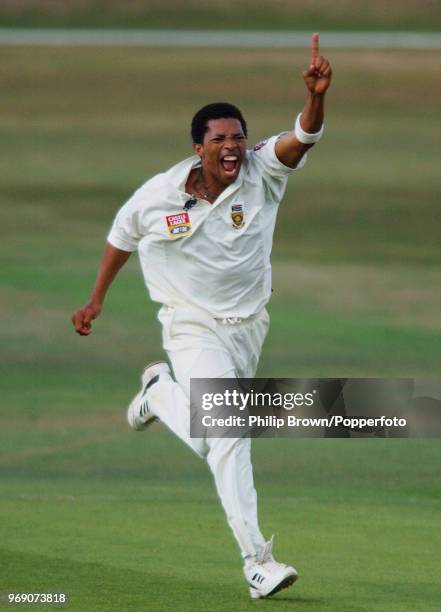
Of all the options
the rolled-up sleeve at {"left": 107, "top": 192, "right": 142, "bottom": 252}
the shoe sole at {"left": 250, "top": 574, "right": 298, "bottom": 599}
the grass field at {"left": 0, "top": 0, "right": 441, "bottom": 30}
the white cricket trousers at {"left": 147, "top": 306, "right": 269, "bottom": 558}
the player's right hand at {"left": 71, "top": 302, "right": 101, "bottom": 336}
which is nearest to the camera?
the shoe sole at {"left": 250, "top": 574, "right": 298, "bottom": 599}

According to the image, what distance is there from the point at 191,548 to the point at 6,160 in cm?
1737

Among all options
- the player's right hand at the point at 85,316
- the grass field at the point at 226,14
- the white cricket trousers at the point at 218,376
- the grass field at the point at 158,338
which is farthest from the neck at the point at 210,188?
the grass field at the point at 226,14

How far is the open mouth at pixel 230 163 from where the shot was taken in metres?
6.00

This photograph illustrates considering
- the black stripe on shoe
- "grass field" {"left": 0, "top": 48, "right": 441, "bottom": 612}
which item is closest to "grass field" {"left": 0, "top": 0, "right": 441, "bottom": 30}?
"grass field" {"left": 0, "top": 48, "right": 441, "bottom": 612}

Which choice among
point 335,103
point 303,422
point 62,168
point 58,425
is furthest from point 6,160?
point 303,422

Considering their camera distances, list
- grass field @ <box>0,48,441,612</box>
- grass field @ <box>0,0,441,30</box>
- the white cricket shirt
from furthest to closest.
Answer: grass field @ <box>0,0,441,30</box>, grass field @ <box>0,48,441,612</box>, the white cricket shirt

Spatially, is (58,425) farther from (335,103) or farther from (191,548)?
(335,103)

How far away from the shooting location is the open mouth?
6.00 metres

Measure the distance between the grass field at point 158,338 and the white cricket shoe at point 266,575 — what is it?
0.07 metres

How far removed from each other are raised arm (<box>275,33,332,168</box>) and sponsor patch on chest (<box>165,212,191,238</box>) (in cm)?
39

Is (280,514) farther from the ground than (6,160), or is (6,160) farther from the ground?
(6,160)

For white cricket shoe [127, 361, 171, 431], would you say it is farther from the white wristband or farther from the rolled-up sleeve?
the white wristband

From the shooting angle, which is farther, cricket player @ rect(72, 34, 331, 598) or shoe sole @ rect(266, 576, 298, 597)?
cricket player @ rect(72, 34, 331, 598)

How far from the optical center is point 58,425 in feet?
36.1
